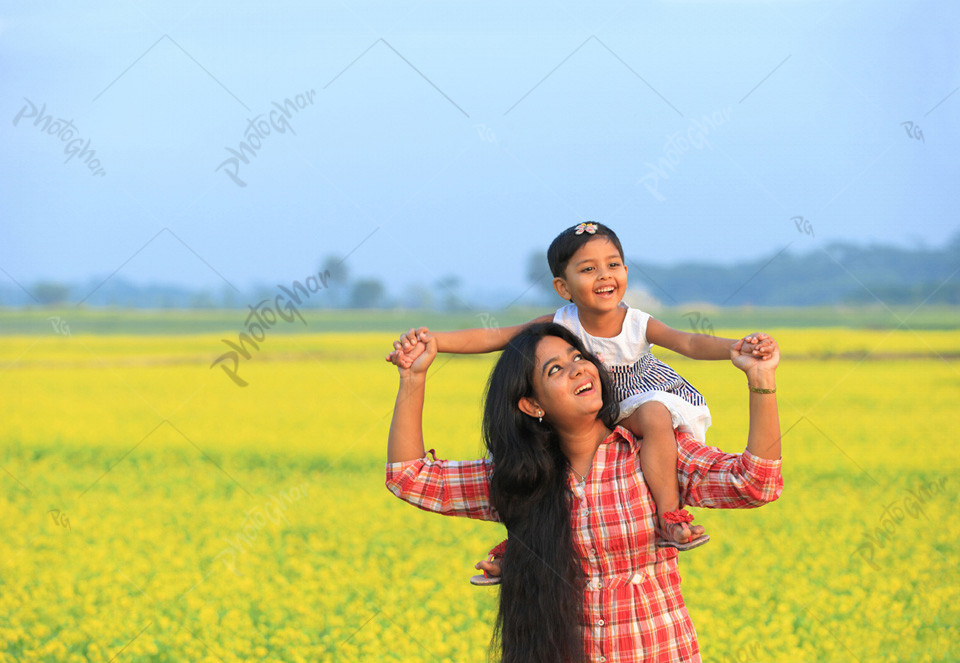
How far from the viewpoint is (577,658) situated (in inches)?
112

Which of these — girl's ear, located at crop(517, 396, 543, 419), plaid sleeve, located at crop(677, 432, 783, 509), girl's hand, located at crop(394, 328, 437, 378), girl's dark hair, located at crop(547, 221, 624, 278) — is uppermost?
girl's dark hair, located at crop(547, 221, 624, 278)

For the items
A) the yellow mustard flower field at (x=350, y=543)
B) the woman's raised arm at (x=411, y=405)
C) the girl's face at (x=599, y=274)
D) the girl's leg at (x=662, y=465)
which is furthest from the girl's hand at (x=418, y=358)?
the yellow mustard flower field at (x=350, y=543)

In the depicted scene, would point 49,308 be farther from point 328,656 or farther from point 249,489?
point 328,656

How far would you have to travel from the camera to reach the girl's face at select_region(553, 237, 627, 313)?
11.7ft

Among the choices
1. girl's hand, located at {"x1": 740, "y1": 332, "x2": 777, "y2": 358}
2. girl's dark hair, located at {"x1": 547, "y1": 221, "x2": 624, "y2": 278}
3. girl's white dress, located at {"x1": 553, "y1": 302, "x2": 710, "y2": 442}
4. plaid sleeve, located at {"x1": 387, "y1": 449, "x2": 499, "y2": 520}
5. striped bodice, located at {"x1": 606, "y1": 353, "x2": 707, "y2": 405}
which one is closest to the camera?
girl's hand, located at {"x1": 740, "y1": 332, "x2": 777, "y2": 358}

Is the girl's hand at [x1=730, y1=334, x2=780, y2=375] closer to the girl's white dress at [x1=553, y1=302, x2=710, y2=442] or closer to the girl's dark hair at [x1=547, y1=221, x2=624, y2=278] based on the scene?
the girl's white dress at [x1=553, y1=302, x2=710, y2=442]

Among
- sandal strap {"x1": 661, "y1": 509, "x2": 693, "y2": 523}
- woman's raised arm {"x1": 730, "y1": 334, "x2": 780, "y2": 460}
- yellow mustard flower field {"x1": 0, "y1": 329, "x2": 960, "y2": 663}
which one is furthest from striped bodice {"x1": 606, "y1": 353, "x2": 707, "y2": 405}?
yellow mustard flower field {"x1": 0, "y1": 329, "x2": 960, "y2": 663}

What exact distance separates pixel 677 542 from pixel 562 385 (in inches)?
23.3

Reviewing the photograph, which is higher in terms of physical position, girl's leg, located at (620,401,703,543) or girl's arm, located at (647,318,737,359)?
girl's arm, located at (647,318,737,359)

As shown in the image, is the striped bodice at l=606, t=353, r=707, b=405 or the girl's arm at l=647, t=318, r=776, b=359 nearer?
the girl's arm at l=647, t=318, r=776, b=359

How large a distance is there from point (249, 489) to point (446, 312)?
1365 inches

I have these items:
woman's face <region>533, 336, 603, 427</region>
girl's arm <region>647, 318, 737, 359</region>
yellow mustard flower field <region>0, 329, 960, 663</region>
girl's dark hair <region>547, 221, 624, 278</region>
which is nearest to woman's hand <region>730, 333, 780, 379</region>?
girl's arm <region>647, 318, 737, 359</region>

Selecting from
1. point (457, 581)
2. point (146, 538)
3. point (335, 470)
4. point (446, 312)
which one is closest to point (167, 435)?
point (335, 470)

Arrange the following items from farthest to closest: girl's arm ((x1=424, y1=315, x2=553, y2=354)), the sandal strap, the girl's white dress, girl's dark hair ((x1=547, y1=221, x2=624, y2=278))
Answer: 1. girl's dark hair ((x1=547, y1=221, x2=624, y2=278))
2. the girl's white dress
3. girl's arm ((x1=424, y1=315, x2=553, y2=354))
4. the sandal strap
